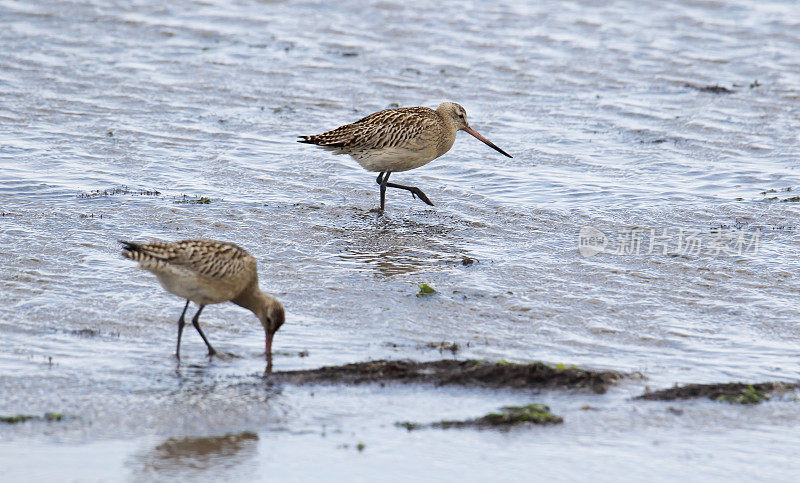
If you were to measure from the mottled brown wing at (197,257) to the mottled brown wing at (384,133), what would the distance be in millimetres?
3702

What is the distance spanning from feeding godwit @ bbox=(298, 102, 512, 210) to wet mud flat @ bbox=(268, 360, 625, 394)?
13.4 ft

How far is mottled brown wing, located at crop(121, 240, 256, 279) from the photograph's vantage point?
228 inches

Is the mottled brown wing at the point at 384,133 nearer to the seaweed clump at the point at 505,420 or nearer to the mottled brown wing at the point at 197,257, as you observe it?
the mottled brown wing at the point at 197,257

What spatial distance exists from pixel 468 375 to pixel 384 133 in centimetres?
453

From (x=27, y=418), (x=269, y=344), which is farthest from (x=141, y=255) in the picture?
(x=27, y=418)

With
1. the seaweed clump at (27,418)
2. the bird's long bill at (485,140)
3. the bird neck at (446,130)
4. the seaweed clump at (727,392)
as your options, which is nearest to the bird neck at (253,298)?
the seaweed clump at (27,418)

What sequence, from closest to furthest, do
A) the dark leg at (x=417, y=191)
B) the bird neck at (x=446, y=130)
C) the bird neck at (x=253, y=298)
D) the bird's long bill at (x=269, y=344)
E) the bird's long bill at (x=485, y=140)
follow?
the bird's long bill at (x=269, y=344)
the bird neck at (x=253, y=298)
the dark leg at (x=417, y=191)
the bird neck at (x=446, y=130)
the bird's long bill at (x=485, y=140)

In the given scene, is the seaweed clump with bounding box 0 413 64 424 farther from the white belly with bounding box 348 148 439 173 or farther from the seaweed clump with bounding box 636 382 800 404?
the white belly with bounding box 348 148 439 173

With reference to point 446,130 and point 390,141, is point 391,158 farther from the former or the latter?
point 446,130

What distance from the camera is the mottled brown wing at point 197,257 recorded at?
19.0 feet

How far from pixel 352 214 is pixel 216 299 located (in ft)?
11.1

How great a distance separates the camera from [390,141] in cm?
959

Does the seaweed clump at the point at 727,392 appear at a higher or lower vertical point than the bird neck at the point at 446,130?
lower

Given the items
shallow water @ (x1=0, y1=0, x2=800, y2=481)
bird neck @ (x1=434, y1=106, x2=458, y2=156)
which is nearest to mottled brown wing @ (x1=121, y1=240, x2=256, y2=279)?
shallow water @ (x1=0, y1=0, x2=800, y2=481)
